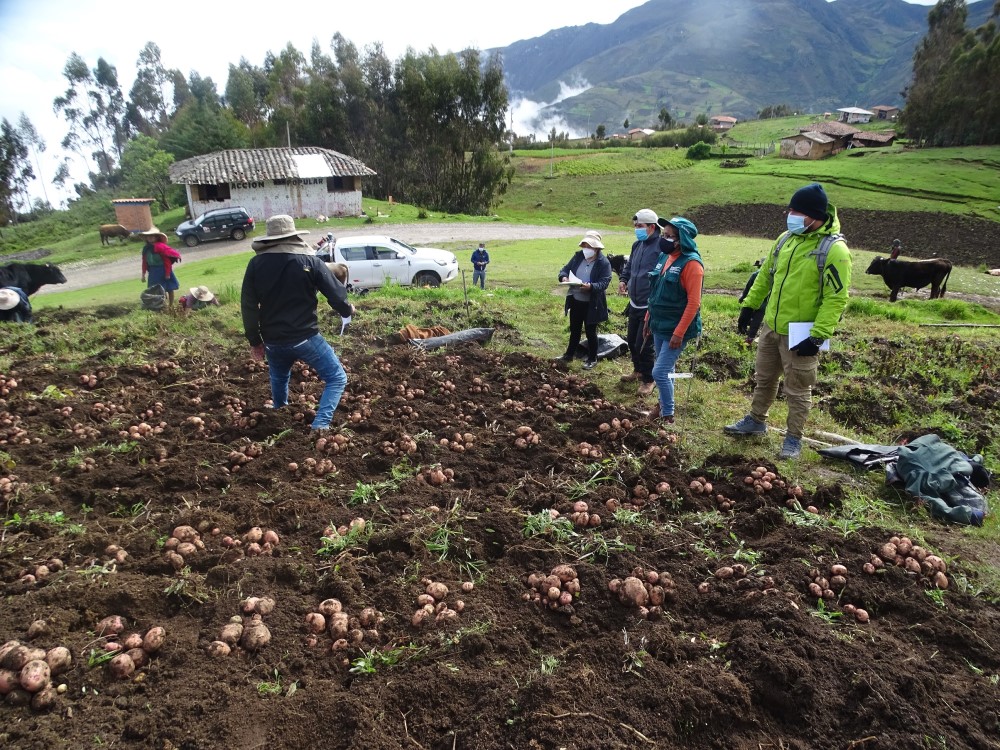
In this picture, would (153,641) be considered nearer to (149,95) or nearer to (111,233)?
(111,233)

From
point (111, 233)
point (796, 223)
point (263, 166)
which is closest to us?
point (796, 223)

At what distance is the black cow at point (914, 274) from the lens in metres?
14.7

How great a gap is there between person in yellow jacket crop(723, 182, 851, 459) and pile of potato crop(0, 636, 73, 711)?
5.20 m

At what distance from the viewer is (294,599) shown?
10.0 feet

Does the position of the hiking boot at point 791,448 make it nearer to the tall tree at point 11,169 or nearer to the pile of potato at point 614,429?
the pile of potato at point 614,429

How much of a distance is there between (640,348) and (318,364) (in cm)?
365

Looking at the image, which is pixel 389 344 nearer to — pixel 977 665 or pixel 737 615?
pixel 737 615

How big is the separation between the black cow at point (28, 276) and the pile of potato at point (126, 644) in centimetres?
1194

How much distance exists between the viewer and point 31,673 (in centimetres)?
239

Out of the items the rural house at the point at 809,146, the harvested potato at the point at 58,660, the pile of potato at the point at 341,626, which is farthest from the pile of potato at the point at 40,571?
the rural house at the point at 809,146

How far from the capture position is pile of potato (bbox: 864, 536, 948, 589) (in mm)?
3320

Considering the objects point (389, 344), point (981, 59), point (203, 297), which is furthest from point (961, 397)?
point (981, 59)

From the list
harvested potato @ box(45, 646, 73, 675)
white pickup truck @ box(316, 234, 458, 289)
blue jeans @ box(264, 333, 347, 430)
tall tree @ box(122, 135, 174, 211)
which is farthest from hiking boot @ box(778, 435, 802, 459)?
tall tree @ box(122, 135, 174, 211)

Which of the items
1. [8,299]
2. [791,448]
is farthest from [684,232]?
[8,299]
